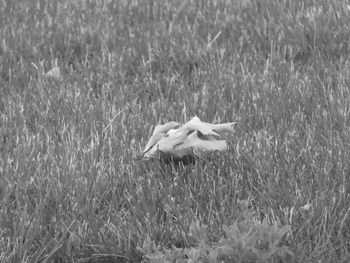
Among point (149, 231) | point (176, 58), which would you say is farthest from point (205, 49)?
point (149, 231)

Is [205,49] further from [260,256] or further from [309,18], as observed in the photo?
[260,256]

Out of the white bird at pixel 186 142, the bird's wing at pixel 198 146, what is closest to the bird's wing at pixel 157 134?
the white bird at pixel 186 142

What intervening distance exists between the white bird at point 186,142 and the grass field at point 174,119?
0.20ft

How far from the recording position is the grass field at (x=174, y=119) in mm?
2439

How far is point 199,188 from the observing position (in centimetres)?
275

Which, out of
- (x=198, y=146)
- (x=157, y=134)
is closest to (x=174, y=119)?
(x=157, y=134)

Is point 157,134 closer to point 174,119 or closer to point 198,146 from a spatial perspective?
point 198,146

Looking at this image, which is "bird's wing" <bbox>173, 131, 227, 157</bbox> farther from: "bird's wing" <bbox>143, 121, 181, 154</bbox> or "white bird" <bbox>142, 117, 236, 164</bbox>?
"bird's wing" <bbox>143, 121, 181, 154</bbox>

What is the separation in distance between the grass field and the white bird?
61 mm

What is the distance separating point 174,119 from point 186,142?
500 millimetres

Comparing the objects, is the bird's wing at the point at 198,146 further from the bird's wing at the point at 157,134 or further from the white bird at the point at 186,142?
the bird's wing at the point at 157,134

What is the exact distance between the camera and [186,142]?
2.96 m

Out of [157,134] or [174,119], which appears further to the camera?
[174,119]

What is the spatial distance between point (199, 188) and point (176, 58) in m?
1.65
